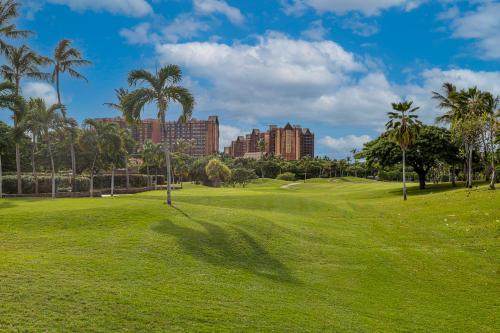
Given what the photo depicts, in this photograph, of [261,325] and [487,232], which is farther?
[487,232]

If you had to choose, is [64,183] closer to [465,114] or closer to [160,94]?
[160,94]

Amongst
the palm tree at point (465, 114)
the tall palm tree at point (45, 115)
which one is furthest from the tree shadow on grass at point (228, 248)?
the palm tree at point (465, 114)

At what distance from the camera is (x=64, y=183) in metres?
60.0

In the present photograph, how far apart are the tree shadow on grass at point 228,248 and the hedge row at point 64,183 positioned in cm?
3818

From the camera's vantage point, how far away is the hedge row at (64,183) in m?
49.4

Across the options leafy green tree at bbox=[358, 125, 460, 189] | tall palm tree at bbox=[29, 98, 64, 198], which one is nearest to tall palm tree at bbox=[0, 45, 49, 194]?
tall palm tree at bbox=[29, 98, 64, 198]

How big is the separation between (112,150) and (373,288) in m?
47.6

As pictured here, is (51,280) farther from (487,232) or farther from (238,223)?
(487,232)

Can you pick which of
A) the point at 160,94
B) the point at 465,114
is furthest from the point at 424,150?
the point at 160,94

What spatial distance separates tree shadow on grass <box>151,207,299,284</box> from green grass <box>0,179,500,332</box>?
0.06 meters

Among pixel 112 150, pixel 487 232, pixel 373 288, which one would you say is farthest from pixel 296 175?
pixel 373 288

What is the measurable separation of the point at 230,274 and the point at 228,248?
3.01 metres

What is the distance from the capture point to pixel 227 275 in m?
13.4

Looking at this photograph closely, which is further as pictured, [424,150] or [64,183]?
[64,183]
